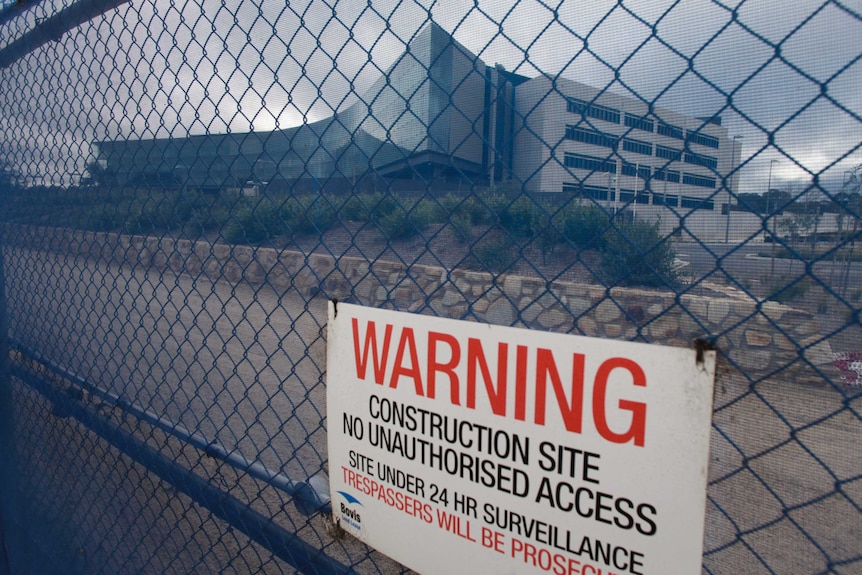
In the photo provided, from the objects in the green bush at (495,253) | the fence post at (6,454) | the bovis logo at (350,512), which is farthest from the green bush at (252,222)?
the fence post at (6,454)

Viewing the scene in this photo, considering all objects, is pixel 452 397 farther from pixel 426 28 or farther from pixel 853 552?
pixel 853 552

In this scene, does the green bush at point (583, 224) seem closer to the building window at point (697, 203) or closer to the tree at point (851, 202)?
the building window at point (697, 203)

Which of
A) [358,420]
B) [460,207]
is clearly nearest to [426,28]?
[460,207]

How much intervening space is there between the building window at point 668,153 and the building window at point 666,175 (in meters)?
0.02

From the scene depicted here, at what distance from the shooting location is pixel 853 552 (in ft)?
6.73

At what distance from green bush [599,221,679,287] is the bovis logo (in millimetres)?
842

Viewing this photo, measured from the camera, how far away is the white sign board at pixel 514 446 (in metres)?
0.89

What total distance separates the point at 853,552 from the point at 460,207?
84.9 inches

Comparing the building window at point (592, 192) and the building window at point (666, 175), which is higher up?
the building window at point (666, 175)

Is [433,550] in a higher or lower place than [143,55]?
lower

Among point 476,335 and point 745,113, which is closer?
point 745,113

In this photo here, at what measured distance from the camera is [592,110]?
3.34 feet

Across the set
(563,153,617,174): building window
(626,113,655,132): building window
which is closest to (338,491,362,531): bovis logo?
(563,153,617,174): building window

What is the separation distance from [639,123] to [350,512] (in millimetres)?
1141
